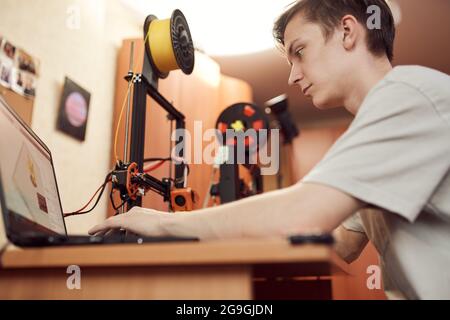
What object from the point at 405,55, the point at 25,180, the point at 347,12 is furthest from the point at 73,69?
the point at 405,55

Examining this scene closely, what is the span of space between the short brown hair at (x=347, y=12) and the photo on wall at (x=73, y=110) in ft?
3.41

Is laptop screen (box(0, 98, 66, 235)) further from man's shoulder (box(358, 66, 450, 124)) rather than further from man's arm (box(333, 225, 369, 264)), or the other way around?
man's arm (box(333, 225, 369, 264))

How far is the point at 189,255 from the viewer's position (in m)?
0.49

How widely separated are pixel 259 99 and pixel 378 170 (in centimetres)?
315

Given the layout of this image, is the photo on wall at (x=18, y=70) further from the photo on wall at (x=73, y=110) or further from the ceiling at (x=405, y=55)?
the ceiling at (x=405, y=55)

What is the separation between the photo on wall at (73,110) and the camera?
5.55 ft

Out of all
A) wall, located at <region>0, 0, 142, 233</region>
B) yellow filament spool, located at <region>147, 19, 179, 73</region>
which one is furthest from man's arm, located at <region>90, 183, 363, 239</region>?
wall, located at <region>0, 0, 142, 233</region>

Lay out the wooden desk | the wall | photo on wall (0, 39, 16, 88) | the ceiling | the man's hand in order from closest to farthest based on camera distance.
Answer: the wooden desk
the man's hand
photo on wall (0, 39, 16, 88)
the wall
the ceiling

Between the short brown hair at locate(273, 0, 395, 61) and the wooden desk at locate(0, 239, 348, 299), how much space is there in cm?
70

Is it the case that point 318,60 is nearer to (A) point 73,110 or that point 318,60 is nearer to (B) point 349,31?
(B) point 349,31

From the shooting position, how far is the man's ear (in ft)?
3.30

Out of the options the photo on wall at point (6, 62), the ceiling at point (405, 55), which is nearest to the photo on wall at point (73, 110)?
the photo on wall at point (6, 62)
